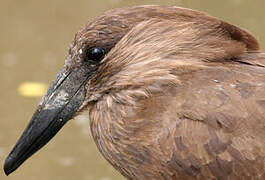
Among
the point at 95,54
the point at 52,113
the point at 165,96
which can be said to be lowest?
the point at 52,113

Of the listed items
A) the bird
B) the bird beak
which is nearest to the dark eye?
the bird

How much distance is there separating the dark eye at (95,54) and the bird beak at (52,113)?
154 mm

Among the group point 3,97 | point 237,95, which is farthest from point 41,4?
point 237,95

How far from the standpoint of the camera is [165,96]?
310 cm

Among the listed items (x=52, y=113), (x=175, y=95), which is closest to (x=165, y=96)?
(x=175, y=95)

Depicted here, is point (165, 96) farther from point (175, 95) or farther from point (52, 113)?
point (52, 113)

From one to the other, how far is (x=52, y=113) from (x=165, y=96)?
644 millimetres

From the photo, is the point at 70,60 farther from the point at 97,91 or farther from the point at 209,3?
the point at 209,3

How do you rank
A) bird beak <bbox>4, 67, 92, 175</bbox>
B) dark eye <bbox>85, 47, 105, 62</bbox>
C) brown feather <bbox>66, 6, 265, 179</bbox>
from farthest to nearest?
1. bird beak <bbox>4, 67, 92, 175</bbox>
2. dark eye <bbox>85, 47, 105, 62</bbox>
3. brown feather <bbox>66, 6, 265, 179</bbox>

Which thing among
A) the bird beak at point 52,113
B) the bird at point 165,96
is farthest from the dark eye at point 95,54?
the bird beak at point 52,113

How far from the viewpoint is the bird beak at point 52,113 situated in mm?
3330

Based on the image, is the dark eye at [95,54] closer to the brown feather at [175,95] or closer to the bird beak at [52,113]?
the brown feather at [175,95]

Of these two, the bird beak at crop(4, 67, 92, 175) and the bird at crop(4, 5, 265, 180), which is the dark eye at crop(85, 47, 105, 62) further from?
the bird beak at crop(4, 67, 92, 175)

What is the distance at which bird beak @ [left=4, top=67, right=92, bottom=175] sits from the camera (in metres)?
3.33
